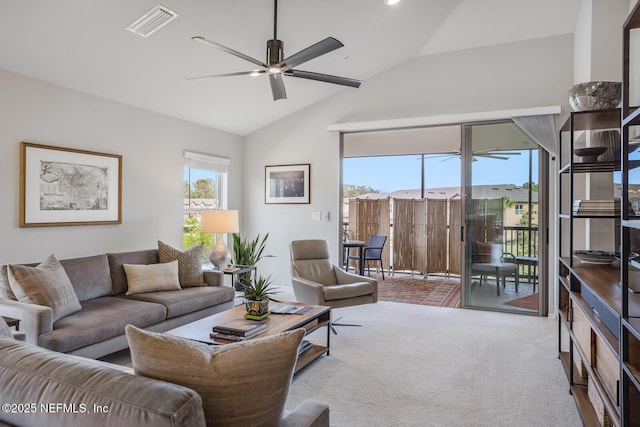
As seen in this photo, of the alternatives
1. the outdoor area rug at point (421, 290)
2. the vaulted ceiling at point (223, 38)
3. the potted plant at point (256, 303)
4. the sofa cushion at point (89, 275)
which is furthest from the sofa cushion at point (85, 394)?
the outdoor area rug at point (421, 290)

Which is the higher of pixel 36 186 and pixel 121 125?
pixel 121 125

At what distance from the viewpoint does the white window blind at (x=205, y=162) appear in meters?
5.07

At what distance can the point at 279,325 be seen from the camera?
9.29 ft

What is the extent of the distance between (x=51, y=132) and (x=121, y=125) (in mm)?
728

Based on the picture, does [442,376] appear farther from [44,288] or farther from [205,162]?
[205,162]

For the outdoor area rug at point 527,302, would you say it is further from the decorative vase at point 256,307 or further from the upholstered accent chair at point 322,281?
the decorative vase at point 256,307

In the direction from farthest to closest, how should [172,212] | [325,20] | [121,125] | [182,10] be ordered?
[172,212] < [121,125] < [325,20] < [182,10]

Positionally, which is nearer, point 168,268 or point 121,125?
point 168,268

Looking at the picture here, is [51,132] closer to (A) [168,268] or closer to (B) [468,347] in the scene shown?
(A) [168,268]

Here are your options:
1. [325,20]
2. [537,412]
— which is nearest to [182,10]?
[325,20]

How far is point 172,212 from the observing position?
16.0ft

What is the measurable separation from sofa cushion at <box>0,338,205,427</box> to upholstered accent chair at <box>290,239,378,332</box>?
2.80 metres

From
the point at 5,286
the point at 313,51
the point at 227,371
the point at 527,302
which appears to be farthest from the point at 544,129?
the point at 5,286

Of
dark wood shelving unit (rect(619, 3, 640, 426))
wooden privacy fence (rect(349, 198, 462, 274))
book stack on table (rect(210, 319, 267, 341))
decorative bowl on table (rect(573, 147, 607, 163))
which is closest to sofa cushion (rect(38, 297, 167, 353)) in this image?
book stack on table (rect(210, 319, 267, 341))
